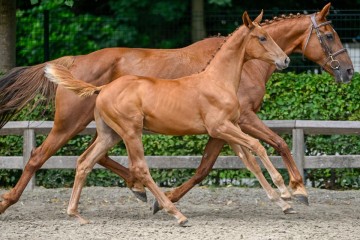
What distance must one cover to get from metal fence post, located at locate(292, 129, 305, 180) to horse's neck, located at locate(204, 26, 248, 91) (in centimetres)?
237

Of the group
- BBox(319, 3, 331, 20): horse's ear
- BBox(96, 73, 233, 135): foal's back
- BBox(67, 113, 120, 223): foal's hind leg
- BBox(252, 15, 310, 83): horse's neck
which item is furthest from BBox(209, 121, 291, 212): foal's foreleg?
BBox(319, 3, 331, 20): horse's ear

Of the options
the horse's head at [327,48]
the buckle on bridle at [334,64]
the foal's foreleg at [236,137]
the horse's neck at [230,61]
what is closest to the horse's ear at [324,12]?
the horse's head at [327,48]

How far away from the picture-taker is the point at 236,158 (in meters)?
11.1

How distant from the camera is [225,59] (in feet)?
29.0

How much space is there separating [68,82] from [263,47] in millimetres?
1809

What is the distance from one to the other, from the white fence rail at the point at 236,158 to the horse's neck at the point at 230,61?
2.23 metres

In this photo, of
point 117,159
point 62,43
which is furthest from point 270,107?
point 62,43

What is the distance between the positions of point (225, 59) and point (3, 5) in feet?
15.0

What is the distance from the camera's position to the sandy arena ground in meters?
8.10

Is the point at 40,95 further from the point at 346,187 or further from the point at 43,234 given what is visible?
the point at 346,187

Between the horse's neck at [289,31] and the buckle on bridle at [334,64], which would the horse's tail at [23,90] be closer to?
the horse's neck at [289,31]

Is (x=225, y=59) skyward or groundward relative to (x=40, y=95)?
skyward

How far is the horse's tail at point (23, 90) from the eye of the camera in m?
9.71

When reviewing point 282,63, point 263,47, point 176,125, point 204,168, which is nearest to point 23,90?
point 176,125
